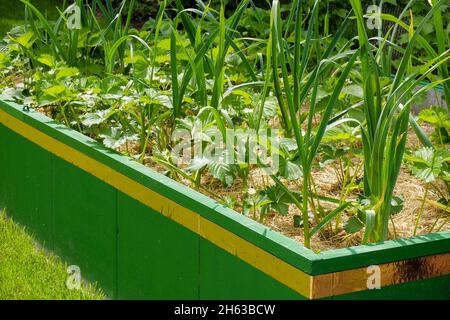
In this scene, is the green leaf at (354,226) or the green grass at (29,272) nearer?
the green leaf at (354,226)

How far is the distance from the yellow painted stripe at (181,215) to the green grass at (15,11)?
4661 millimetres

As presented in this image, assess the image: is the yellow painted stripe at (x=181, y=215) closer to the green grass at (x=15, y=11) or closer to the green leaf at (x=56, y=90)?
the green leaf at (x=56, y=90)

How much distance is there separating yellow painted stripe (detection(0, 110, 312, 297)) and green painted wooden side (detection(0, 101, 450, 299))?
2 centimetres

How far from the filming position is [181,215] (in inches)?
125

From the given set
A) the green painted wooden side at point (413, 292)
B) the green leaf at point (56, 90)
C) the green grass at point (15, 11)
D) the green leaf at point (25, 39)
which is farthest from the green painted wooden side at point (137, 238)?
the green grass at point (15, 11)

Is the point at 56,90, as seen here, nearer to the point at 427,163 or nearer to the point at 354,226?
the point at 354,226

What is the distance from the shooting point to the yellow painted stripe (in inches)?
104

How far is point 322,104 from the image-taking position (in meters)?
3.61

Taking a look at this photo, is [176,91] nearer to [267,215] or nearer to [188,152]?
[188,152]

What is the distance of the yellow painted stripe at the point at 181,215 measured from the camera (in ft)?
8.64

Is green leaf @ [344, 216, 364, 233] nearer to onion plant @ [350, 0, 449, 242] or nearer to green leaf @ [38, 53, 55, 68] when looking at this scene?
onion plant @ [350, 0, 449, 242]

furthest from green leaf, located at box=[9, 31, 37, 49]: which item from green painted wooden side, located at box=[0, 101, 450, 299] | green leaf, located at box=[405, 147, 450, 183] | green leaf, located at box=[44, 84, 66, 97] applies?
green leaf, located at box=[405, 147, 450, 183]

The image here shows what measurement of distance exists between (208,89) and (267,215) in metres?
0.82
